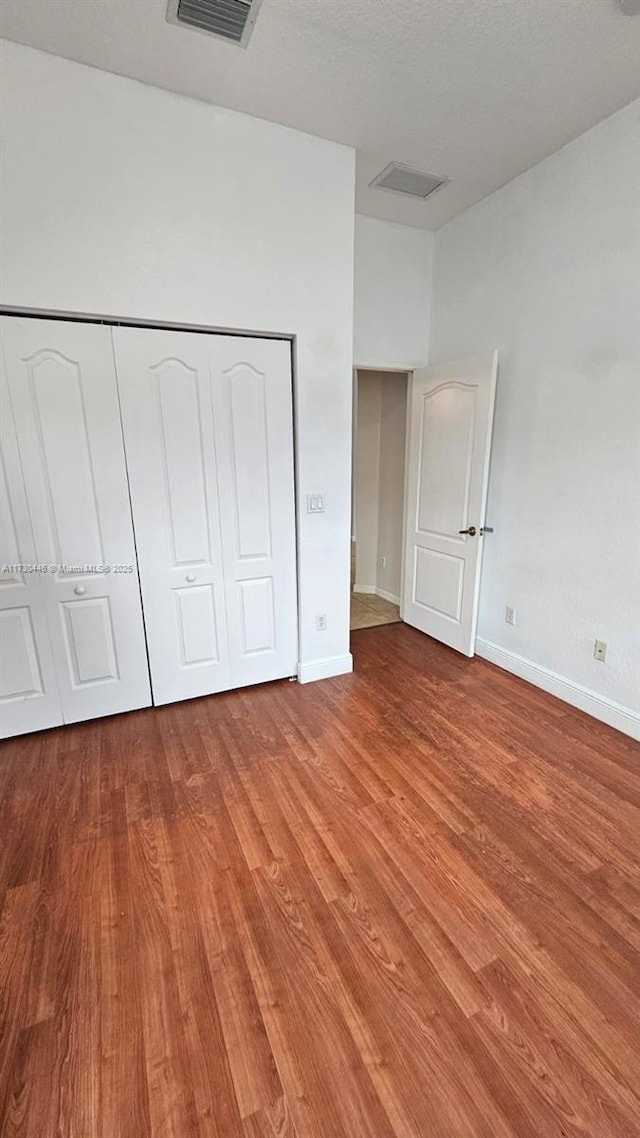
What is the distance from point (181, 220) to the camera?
217 cm

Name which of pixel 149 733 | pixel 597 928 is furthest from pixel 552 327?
pixel 149 733

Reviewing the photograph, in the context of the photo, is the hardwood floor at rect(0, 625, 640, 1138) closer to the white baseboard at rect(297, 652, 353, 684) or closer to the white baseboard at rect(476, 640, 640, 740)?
the white baseboard at rect(476, 640, 640, 740)

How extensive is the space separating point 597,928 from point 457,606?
207 cm

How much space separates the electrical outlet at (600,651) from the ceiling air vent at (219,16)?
10.2 feet

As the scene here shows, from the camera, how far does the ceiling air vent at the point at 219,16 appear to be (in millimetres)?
1652

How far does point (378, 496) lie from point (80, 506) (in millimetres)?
2998

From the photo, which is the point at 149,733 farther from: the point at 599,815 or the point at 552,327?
the point at 552,327

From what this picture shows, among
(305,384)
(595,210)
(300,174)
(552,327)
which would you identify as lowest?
(305,384)

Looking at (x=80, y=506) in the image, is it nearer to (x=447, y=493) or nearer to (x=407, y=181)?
(x=447, y=493)

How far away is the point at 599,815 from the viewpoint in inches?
73.9

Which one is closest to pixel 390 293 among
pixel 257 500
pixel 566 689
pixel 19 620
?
pixel 257 500

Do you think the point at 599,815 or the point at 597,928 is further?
the point at 599,815

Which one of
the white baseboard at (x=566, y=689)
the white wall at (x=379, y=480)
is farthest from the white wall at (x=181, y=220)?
the white wall at (x=379, y=480)

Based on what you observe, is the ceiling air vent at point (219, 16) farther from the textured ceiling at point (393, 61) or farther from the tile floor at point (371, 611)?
the tile floor at point (371, 611)
